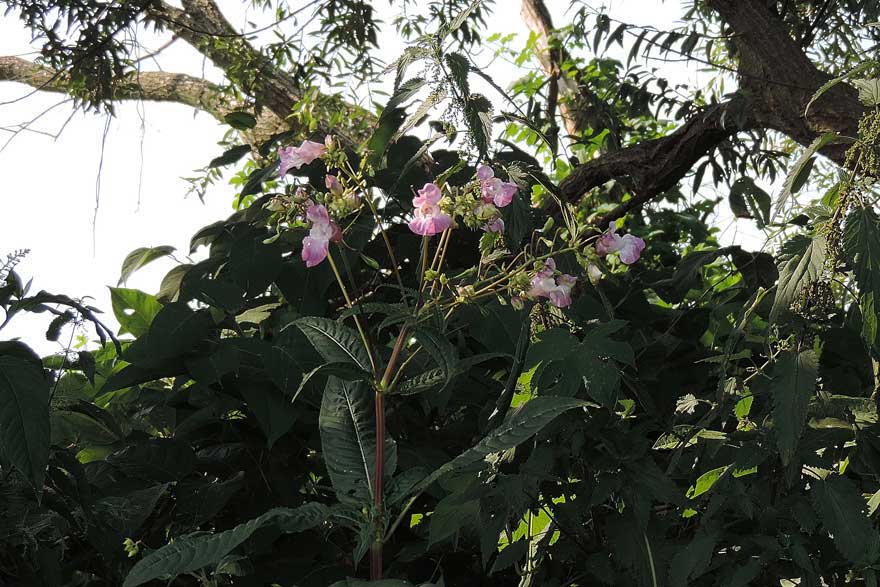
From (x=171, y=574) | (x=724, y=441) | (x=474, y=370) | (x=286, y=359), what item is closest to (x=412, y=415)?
(x=474, y=370)

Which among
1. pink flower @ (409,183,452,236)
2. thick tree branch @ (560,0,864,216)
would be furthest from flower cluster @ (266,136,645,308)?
thick tree branch @ (560,0,864,216)

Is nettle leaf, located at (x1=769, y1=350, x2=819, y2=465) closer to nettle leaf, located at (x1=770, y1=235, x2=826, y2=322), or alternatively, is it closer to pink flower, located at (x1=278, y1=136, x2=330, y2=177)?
nettle leaf, located at (x1=770, y1=235, x2=826, y2=322)

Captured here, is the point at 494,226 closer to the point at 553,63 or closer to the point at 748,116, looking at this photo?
the point at 748,116

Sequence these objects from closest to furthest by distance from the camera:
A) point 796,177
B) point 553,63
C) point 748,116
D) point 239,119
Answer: point 796,177 < point 239,119 < point 748,116 < point 553,63

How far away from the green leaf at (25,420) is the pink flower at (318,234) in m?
0.40

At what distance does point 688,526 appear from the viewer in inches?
59.7

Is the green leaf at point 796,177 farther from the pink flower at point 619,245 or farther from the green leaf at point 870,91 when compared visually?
the pink flower at point 619,245

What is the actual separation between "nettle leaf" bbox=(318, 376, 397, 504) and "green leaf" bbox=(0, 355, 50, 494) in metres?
0.36

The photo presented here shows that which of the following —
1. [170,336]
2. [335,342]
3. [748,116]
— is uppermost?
[748,116]

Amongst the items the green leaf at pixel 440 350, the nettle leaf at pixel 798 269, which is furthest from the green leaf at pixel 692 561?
the green leaf at pixel 440 350

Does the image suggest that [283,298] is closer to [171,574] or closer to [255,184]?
[255,184]

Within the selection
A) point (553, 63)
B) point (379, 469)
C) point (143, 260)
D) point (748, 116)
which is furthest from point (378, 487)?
point (553, 63)

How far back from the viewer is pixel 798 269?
1221mm

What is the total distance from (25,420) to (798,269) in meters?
1.01
